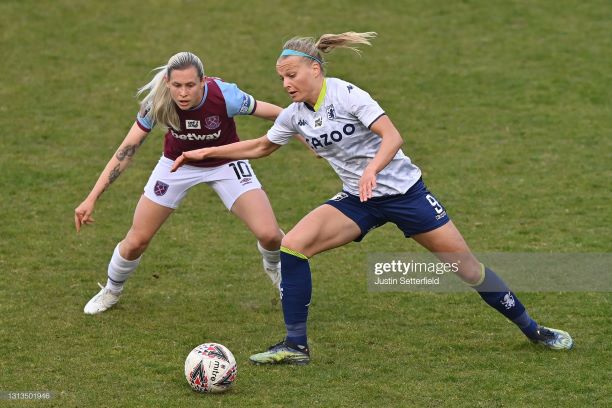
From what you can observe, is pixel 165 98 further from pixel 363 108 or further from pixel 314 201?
pixel 314 201

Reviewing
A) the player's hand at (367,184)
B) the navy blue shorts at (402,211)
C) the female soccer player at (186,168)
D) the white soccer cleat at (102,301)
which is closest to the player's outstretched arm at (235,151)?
the female soccer player at (186,168)

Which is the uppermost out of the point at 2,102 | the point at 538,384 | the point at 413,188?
the point at 413,188

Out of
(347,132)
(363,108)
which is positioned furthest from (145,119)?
(363,108)

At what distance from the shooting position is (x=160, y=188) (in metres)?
9.50

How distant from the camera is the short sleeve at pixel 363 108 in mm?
7988

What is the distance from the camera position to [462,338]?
358 inches

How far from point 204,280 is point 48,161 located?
15.9ft

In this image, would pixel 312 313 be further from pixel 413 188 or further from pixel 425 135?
pixel 425 135

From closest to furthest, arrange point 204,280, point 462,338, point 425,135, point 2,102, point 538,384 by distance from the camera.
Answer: point 538,384
point 462,338
point 204,280
point 425,135
point 2,102

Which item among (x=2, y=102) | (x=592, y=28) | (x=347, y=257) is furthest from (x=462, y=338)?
(x=592, y=28)

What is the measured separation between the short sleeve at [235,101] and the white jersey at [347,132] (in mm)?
955

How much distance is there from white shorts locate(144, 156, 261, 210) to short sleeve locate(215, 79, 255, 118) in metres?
0.51

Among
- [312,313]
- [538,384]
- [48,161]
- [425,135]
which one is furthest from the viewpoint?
[425,135]

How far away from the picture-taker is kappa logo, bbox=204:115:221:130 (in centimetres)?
930
